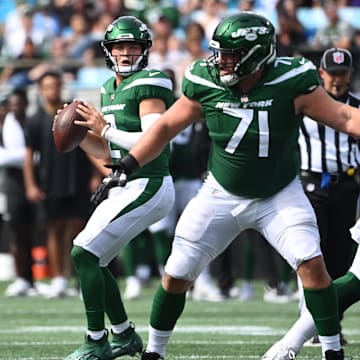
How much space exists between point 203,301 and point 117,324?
4.08m

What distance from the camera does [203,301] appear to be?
1015 centimetres

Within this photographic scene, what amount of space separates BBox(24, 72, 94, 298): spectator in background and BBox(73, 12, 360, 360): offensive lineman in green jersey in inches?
208

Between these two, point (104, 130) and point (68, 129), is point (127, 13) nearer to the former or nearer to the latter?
point (68, 129)

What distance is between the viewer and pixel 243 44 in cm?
510

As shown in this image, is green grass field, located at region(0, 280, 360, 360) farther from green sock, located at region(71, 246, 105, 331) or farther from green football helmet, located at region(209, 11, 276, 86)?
green football helmet, located at region(209, 11, 276, 86)

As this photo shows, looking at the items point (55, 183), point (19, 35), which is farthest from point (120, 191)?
point (19, 35)

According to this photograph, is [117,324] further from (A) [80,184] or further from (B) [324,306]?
(A) [80,184]

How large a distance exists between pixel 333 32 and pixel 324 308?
9528 mm

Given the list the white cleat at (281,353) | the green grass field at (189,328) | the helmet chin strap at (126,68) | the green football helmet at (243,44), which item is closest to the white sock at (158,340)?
the white cleat at (281,353)

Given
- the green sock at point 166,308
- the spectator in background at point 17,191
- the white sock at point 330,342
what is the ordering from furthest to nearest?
1. the spectator in background at point 17,191
2. the green sock at point 166,308
3. the white sock at point 330,342

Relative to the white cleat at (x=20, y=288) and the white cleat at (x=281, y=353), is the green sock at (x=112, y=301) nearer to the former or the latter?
the white cleat at (x=281, y=353)

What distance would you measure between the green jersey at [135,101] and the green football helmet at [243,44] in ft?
2.60

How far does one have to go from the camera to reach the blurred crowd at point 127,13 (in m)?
13.9

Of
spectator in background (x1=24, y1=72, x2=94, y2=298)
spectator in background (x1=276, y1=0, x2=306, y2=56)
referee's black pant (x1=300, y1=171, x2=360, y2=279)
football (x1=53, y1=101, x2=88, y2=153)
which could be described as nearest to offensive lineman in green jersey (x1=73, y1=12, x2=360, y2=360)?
football (x1=53, y1=101, x2=88, y2=153)
